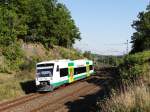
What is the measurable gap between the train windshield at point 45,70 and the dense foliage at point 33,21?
625 inches

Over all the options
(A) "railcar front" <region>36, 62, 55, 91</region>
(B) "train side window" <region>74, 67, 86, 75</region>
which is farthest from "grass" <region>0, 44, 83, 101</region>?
(B) "train side window" <region>74, 67, 86, 75</region>

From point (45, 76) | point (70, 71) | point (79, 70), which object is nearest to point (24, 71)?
point (79, 70)

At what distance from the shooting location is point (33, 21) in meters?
63.3

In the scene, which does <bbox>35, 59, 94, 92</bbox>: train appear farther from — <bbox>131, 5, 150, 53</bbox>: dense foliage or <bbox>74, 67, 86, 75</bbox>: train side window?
<bbox>131, 5, 150, 53</bbox>: dense foliage

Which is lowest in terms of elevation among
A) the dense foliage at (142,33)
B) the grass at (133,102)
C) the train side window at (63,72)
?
the grass at (133,102)

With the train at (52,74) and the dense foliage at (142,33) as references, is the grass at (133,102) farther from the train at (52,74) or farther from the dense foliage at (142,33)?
the dense foliage at (142,33)

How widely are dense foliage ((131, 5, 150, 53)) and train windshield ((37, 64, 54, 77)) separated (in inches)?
1421

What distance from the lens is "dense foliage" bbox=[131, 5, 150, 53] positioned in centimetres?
7174

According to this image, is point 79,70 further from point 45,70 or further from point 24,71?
point 45,70

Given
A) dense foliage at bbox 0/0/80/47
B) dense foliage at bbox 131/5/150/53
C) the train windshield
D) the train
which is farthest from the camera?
dense foliage at bbox 131/5/150/53

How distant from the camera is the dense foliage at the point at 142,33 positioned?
235ft

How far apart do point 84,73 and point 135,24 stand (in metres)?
33.8

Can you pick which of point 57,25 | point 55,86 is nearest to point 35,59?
point 57,25

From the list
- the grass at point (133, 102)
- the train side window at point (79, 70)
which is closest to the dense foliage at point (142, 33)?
the train side window at point (79, 70)
